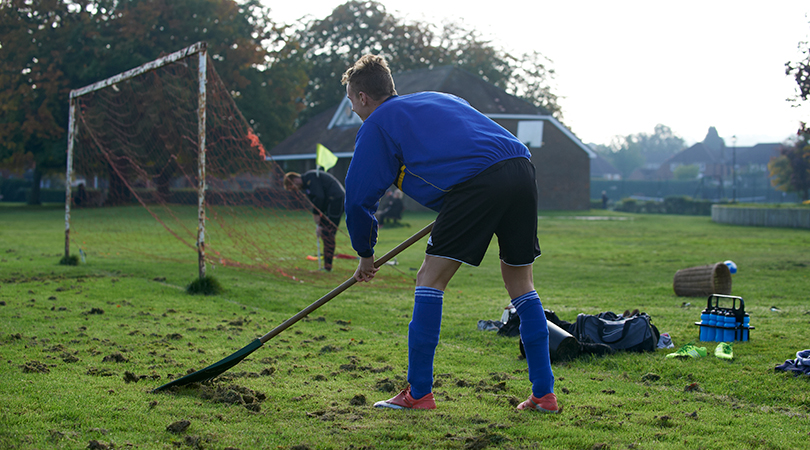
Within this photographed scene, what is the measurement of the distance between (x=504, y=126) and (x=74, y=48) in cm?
2258

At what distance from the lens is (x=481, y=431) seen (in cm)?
288

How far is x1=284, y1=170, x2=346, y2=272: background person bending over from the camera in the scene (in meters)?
9.73

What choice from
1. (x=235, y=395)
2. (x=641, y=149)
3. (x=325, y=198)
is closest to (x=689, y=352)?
(x=235, y=395)

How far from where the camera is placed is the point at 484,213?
2994 millimetres

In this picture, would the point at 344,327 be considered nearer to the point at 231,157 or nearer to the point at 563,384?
the point at 563,384

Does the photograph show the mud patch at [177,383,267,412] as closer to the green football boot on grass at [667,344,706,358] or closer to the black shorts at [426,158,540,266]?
the black shorts at [426,158,540,266]

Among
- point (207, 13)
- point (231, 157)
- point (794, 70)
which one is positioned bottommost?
point (231, 157)

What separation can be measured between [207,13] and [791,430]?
113 ft

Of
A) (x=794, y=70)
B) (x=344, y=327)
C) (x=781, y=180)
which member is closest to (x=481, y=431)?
(x=344, y=327)

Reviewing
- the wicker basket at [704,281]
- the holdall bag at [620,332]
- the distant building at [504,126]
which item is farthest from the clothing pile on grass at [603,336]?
the distant building at [504,126]

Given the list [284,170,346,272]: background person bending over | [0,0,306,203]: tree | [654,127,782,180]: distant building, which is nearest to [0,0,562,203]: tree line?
[0,0,306,203]: tree

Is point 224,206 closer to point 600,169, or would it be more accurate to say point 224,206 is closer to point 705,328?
point 705,328

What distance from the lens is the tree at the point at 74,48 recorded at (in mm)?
31109

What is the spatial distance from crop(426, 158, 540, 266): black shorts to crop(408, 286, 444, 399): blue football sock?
0.75 feet
